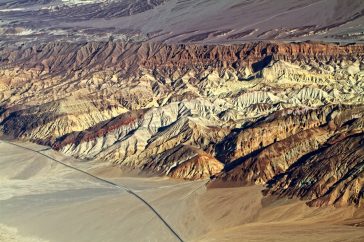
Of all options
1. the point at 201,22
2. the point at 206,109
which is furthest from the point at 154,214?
the point at 201,22

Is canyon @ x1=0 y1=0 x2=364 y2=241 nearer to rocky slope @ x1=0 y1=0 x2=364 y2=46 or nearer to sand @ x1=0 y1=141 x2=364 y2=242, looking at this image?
sand @ x1=0 y1=141 x2=364 y2=242

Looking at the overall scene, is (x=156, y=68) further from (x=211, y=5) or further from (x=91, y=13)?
(x=91, y=13)

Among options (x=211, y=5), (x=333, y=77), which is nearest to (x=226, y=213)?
(x=333, y=77)

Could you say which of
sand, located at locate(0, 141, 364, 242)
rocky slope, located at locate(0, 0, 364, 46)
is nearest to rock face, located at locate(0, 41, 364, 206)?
sand, located at locate(0, 141, 364, 242)

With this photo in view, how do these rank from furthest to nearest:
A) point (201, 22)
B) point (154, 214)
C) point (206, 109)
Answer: point (201, 22)
point (206, 109)
point (154, 214)

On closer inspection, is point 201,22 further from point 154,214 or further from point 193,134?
point 154,214

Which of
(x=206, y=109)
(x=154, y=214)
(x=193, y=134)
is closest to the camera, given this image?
(x=154, y=214)

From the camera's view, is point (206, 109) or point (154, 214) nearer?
point (154, 214)

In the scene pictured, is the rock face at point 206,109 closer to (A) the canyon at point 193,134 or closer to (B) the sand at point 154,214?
(A) the canyon at point 193,134
